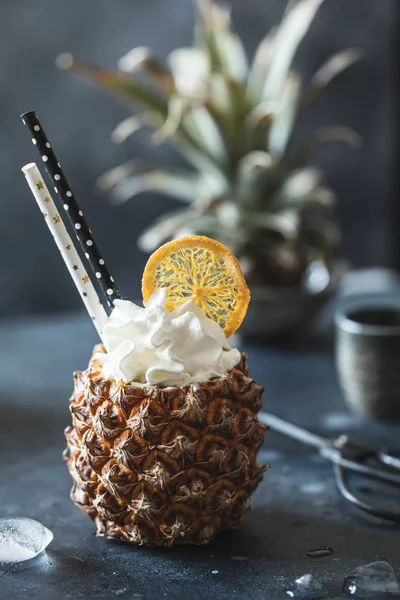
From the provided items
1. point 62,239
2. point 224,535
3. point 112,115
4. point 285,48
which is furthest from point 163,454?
point 112,115

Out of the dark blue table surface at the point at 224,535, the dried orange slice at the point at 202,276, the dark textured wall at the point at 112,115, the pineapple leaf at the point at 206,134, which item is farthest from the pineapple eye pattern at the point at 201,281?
the dark textured wall at the point at 112,115

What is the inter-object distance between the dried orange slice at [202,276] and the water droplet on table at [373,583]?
0.30 m

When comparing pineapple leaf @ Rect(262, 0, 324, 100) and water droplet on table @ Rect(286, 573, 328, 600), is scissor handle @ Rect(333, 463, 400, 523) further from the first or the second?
pineapple leaf @ Rect(262, 0, 324, 100)

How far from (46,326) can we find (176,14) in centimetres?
101

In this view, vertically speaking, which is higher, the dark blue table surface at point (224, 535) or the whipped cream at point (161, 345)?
the whipped cream at point (161, 345)

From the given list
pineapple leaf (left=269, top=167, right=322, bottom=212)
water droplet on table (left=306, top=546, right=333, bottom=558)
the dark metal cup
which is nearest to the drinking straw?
water droplet on table (left=306, top=546, right=333, bottom=558)

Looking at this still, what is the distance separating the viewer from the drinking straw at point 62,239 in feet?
3.23

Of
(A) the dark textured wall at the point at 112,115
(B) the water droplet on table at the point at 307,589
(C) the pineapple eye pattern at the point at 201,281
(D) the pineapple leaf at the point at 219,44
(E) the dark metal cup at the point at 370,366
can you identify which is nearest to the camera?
(B) the water droplet on table at the point at 307,589

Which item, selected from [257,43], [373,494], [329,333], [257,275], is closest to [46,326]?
[257,275]

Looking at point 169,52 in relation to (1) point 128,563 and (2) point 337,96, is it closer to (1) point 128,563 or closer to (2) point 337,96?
(2) point 337,96

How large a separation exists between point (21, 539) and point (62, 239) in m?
0.33

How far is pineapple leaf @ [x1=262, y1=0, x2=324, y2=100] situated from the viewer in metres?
1.71

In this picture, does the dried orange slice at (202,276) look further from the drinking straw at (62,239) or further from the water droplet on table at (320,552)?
the water droplet on table at (320,552)

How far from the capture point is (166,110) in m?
1.76
